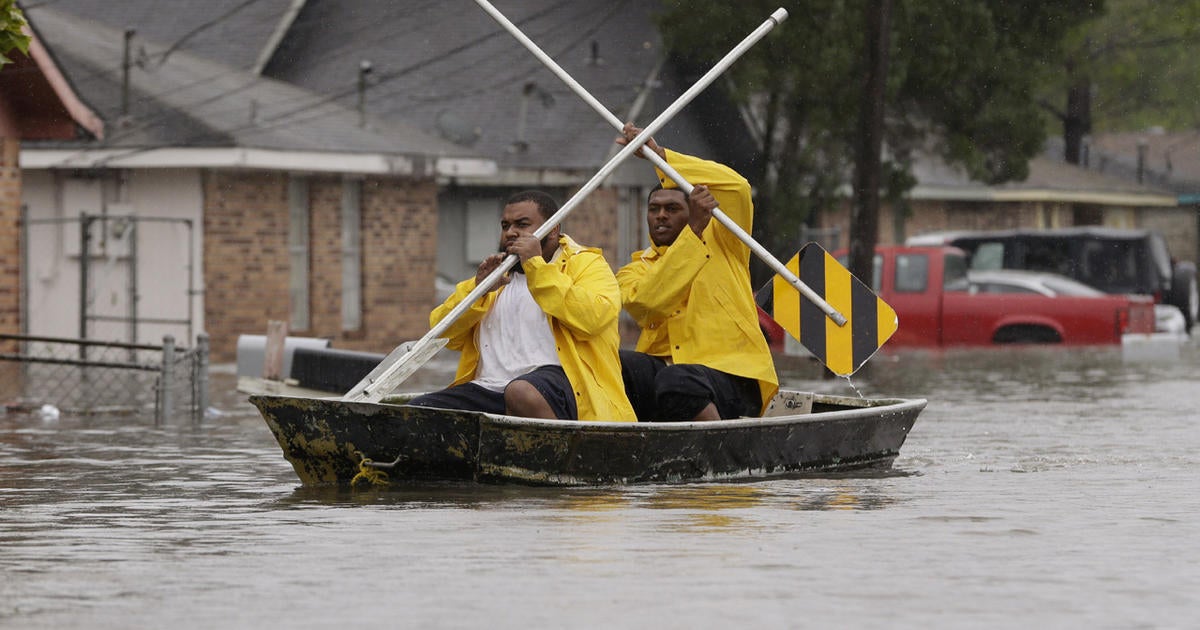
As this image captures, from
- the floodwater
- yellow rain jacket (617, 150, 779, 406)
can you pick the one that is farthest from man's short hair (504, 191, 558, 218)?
the floodwater

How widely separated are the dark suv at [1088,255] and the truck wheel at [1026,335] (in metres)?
7.57

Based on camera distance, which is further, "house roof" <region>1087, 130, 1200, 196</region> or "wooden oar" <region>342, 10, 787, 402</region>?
"house roof" <region>1087, 130, 1200, 196</region>

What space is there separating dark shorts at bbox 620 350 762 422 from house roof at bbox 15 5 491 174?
14632 mm

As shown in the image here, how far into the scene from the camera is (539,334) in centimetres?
1195

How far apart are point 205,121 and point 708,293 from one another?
16416 millimetres

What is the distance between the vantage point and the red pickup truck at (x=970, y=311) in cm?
3014

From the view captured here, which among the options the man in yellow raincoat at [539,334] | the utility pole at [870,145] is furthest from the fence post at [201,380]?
the utility pole at [870,145]

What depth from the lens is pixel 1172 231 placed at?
66812 mm

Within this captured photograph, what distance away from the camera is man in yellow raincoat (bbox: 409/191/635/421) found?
11.6 meters

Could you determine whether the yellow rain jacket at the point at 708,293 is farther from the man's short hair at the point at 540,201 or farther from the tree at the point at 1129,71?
the tree at the point at 1129,71

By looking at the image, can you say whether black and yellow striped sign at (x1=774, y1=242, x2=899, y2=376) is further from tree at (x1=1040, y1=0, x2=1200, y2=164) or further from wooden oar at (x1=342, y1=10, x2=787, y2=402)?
tree at (x1=1040, y1=0, x2=1200, y2=164)

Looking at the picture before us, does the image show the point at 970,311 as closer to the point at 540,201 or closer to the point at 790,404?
the point at 790,404

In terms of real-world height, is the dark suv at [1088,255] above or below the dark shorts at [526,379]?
above

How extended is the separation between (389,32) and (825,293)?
26.2 metres
